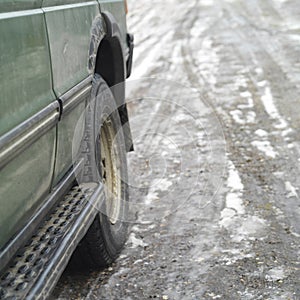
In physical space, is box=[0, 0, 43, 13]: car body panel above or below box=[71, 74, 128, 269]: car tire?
above

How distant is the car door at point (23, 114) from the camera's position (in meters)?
2.45

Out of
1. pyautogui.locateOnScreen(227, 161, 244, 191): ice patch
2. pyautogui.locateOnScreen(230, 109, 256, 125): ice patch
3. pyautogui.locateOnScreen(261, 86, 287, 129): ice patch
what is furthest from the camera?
pyautogui.locateOnScreen(230, 109, 256, 125): ice patch

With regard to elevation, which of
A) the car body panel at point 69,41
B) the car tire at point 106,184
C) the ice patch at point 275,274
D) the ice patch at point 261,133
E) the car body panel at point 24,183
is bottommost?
the ice patch at point 261,133

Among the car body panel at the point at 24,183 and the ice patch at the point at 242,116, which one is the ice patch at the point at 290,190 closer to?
the ice patch at the point at 242,116

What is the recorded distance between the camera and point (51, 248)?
2779mm

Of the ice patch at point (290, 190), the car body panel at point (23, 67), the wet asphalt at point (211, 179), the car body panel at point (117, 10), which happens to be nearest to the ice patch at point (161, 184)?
A: the wet asphalt at point (211, 179)

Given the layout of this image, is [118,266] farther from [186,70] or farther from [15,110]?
[186,70]

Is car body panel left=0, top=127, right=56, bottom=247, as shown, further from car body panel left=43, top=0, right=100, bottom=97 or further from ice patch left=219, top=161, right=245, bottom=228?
ice patch left=219, top=161, right=245, bottom=228

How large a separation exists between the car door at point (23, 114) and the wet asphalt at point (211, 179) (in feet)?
4.39

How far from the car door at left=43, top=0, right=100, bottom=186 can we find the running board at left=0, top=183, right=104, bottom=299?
0.17m

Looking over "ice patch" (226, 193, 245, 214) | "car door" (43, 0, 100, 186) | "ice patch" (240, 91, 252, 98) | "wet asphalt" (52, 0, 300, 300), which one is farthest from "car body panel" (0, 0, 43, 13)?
"ice patch" (240, 91, 252, 98)

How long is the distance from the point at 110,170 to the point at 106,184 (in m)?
0.17

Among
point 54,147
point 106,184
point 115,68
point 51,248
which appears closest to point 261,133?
point 115,68

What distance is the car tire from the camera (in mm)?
3881
